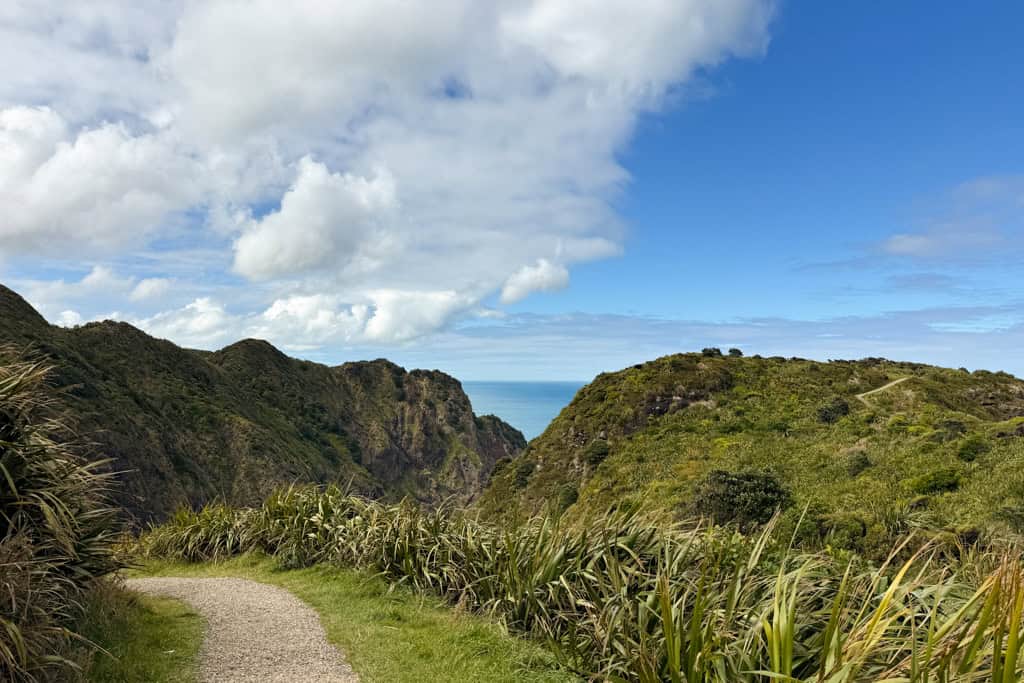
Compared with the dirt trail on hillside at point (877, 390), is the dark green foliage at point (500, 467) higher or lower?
lower

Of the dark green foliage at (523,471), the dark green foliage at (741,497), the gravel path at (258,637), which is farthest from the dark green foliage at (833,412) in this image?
the gravel path at (258,637)

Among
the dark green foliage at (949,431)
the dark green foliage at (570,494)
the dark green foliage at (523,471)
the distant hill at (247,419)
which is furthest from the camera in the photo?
the distant hill at (247,419)

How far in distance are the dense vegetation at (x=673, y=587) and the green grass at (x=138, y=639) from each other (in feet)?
9.71

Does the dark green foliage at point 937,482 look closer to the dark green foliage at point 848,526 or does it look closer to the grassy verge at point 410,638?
the dark green foliage at point 848,526

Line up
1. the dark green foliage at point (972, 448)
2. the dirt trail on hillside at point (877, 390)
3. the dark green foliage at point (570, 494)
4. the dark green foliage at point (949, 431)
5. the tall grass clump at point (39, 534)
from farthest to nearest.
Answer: the dirt trail on hillside at point (877, 390), the dark green foliage at point (570, 494), the dark green foliage at point (949, 431), the dark green foliage at point (972, 448), the tall grass clump at point (39, 534)

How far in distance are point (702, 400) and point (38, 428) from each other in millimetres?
42563

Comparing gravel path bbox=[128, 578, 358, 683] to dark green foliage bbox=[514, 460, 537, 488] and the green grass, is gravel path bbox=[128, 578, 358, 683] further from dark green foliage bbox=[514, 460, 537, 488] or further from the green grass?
dark green foliage bbox=[514, 460, 537, 488]

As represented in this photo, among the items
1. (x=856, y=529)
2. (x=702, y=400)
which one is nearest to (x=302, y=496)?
(x=856, y=529)

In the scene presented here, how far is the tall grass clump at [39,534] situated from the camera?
440 centimetres

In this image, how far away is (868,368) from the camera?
49188mm

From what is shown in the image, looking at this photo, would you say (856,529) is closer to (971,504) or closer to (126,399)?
(971,504)

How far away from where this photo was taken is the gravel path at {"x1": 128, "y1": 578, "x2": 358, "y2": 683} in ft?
19.1

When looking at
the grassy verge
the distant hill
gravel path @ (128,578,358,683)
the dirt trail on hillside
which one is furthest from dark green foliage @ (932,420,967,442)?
gravel path @ (128,578,358,683)

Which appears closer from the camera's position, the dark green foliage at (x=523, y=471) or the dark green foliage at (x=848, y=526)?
the dark green foliage at (x=848, y=526)
